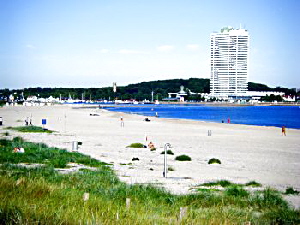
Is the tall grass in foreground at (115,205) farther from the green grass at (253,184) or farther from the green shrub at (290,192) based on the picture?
the green grass at (253,184)

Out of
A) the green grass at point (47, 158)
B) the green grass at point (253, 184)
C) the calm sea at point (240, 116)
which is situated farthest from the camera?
the calm sea at point (240, 116)

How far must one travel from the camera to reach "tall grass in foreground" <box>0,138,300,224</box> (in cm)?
604

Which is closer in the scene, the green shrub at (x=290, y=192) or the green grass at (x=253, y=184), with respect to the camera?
the green shrub at (x=290, y=192)

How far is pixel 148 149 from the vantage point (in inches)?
1038

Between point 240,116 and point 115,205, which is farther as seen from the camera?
point 240,116

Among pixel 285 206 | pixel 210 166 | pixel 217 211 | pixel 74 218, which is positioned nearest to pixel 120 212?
pixel 74 218

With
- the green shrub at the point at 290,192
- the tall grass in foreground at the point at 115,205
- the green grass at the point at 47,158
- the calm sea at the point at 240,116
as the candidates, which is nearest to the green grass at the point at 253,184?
the green shrub at the point at 290,192

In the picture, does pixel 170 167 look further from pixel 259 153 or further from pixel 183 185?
pixel 259 153

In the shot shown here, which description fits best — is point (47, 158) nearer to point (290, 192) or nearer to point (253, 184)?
point (253, 184)

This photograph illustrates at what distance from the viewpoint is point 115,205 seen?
8062 mm

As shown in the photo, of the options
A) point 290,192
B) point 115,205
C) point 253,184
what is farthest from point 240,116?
point 115,205

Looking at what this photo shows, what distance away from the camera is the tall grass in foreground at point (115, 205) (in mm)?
6039

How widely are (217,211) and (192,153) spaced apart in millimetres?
16087

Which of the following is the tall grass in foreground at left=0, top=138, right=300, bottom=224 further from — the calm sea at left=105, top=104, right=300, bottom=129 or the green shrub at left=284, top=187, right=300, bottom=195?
the calm sea at left=105, top=104, right=300, bottom=129
